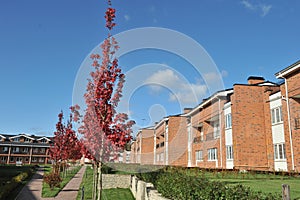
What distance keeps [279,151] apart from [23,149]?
213 ft

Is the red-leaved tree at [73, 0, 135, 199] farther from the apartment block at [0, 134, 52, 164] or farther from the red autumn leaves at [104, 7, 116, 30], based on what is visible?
the apartment block at [0, 134, 52, 164]

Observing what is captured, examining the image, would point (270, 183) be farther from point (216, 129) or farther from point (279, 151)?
point (216, 129)

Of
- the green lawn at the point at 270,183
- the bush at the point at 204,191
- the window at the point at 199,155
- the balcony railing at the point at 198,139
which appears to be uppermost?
the balcony railing at the point at 198,139

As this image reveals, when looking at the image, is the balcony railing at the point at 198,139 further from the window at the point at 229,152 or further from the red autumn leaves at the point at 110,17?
the red autumn leaves at the point at 110,17

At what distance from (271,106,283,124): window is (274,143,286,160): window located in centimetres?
176

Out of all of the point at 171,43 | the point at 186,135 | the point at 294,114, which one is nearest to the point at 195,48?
the point at 171,43

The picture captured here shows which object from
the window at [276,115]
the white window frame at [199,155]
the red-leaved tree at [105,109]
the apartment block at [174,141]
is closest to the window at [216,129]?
the white window frame at [199,155]

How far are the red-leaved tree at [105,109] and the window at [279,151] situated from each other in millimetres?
15014

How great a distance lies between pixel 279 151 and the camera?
19016 mm

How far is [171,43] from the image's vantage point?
1114cm

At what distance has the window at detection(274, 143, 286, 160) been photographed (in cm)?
1861

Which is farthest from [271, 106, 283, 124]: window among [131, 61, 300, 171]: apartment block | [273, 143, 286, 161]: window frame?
[273, 143, 286, 161]: window frame

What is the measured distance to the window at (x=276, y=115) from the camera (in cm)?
1923

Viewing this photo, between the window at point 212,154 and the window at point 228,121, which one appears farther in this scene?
the window at point 212,154
